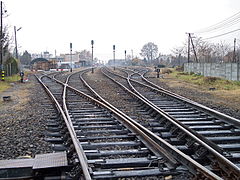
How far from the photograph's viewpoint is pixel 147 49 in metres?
126

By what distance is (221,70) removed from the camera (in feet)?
77.8

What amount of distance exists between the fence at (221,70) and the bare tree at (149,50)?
94263 mm

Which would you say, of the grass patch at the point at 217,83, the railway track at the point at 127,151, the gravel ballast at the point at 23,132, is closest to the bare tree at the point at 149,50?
the grass patch at the point at 217,83

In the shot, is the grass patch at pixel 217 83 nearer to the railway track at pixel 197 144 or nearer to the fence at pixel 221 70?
the fence at pixel 221 70

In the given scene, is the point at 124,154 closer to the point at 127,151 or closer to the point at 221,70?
the point at 127,151

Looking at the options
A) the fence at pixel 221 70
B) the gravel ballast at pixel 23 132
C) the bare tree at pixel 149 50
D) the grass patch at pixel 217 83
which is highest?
the bare tree at pixel 149 50

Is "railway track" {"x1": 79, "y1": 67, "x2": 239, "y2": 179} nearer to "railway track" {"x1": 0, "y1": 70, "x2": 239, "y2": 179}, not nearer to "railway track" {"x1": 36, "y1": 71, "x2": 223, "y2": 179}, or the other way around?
"railway track" {"x1": 0, "y1": 70, "x2": 239, "y2": 179}

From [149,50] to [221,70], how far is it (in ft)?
337

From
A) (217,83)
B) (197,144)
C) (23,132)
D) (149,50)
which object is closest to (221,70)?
(217,83)

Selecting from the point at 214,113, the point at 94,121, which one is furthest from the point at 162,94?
the point at 94,121

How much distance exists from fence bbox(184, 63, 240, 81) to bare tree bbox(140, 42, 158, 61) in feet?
309

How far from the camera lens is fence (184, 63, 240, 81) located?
20891 mm

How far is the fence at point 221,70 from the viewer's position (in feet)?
68.5

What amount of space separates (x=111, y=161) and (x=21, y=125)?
369 cm
